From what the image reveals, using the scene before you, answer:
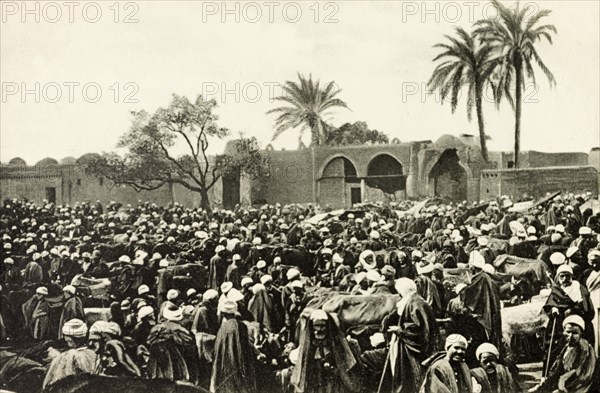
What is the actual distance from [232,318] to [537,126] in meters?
3.57

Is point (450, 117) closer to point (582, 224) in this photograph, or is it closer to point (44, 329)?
point (582, 224)

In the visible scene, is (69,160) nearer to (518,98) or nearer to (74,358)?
(74,358)

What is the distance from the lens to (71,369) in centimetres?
522

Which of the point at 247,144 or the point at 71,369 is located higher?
the point at 247,144

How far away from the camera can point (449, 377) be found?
15.0 feet

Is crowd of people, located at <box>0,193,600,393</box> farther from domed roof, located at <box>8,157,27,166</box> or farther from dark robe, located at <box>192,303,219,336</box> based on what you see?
domed roof, located at <box>8,157,27,166</box>

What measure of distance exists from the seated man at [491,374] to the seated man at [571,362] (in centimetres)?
42

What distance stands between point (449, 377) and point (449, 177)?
7.82 feet

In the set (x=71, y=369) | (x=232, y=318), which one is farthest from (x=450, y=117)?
(x=71, y=369)

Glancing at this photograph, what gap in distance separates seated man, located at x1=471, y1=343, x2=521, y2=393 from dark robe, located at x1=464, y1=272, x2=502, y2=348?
46cm

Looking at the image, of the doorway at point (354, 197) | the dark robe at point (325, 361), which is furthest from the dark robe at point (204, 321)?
the doorway at point (354, 197)


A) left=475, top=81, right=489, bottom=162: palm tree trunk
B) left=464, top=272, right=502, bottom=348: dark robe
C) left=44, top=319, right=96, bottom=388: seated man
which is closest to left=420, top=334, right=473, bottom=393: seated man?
left=464, top=272, right=502, bottom=348: dark robe

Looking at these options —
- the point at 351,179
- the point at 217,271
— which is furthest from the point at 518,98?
the point at 217,271

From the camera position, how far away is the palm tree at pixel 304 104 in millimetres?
5719
